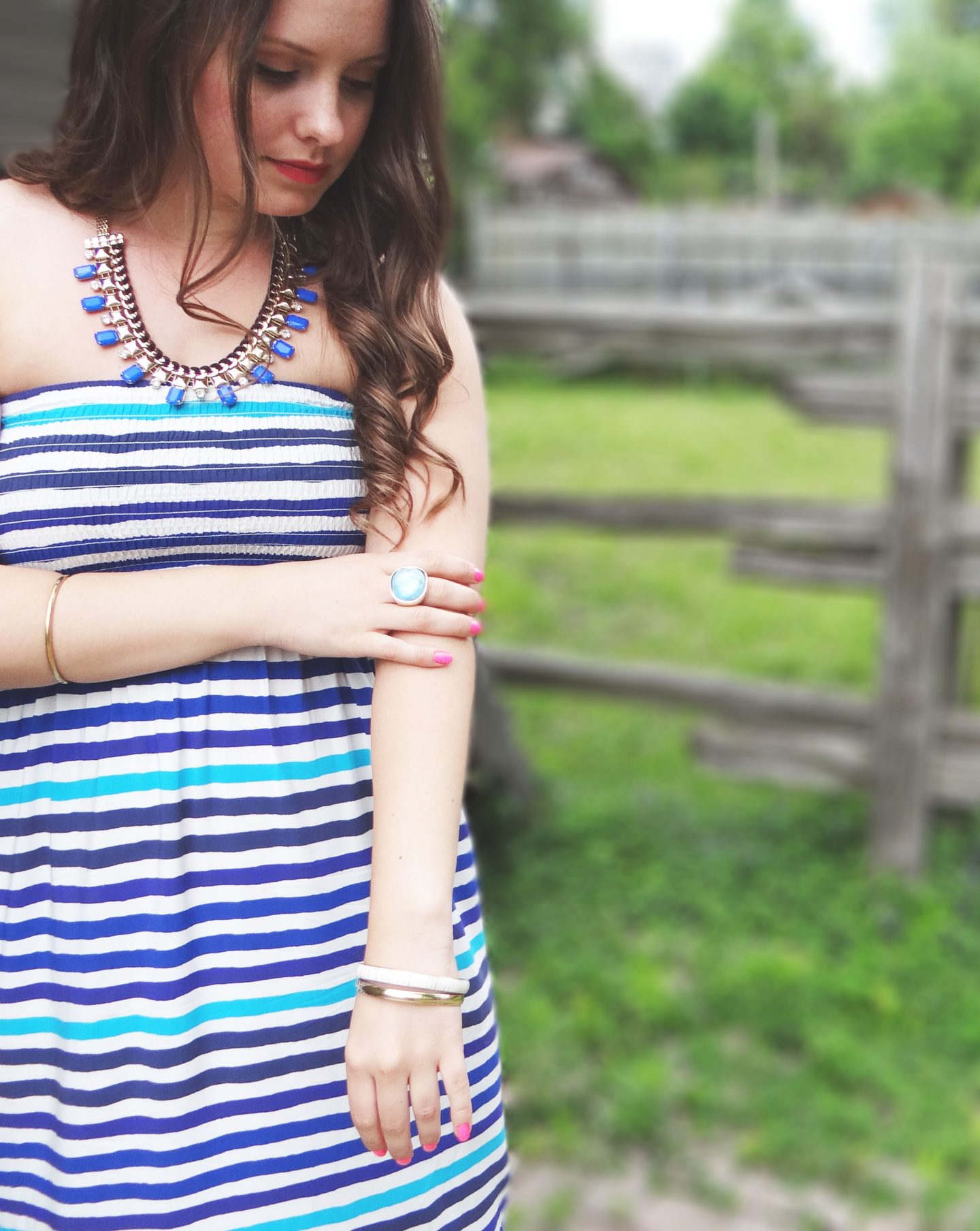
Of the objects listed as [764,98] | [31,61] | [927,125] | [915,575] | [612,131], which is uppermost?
[764,98]

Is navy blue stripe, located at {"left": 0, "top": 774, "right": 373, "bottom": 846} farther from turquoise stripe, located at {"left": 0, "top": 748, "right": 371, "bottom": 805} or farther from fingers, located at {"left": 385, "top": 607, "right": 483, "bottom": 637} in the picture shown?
fingers, located at {"left": 385, "top": 607, "right": 483, "bottom": 637}

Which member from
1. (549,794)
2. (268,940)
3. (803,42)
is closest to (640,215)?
(549,794)

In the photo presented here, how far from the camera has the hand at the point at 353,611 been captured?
3.61ft

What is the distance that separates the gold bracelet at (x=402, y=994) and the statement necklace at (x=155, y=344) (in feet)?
1.75

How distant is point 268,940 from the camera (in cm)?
109

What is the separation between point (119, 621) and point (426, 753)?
295 millimetres

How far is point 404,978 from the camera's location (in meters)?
1.04

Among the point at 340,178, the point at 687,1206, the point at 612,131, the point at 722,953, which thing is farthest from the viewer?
the point at 612,131

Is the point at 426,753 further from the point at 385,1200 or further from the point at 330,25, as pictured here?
the point at 330,25

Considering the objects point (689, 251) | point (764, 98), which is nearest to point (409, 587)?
point (689, 251)

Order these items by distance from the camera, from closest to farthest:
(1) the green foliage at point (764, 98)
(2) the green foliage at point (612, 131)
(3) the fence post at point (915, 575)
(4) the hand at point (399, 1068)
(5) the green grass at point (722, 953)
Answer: (4) the hand at point (399, 1068) < (5) the green grass at point (722, 953) < (3) the fence post at point (915, 575) < (2) the green foliage at point (612, 131) < (1) the green foliage at point (764, 98)

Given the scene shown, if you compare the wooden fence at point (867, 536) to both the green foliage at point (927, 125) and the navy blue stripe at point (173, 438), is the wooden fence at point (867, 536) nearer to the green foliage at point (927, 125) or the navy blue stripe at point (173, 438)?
the navy blue stripe at point (173, 438)

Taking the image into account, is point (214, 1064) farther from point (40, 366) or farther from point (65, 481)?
point (40, 366)

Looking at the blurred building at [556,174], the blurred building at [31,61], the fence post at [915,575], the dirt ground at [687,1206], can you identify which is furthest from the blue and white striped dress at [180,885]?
the blurred building at [556,174]
